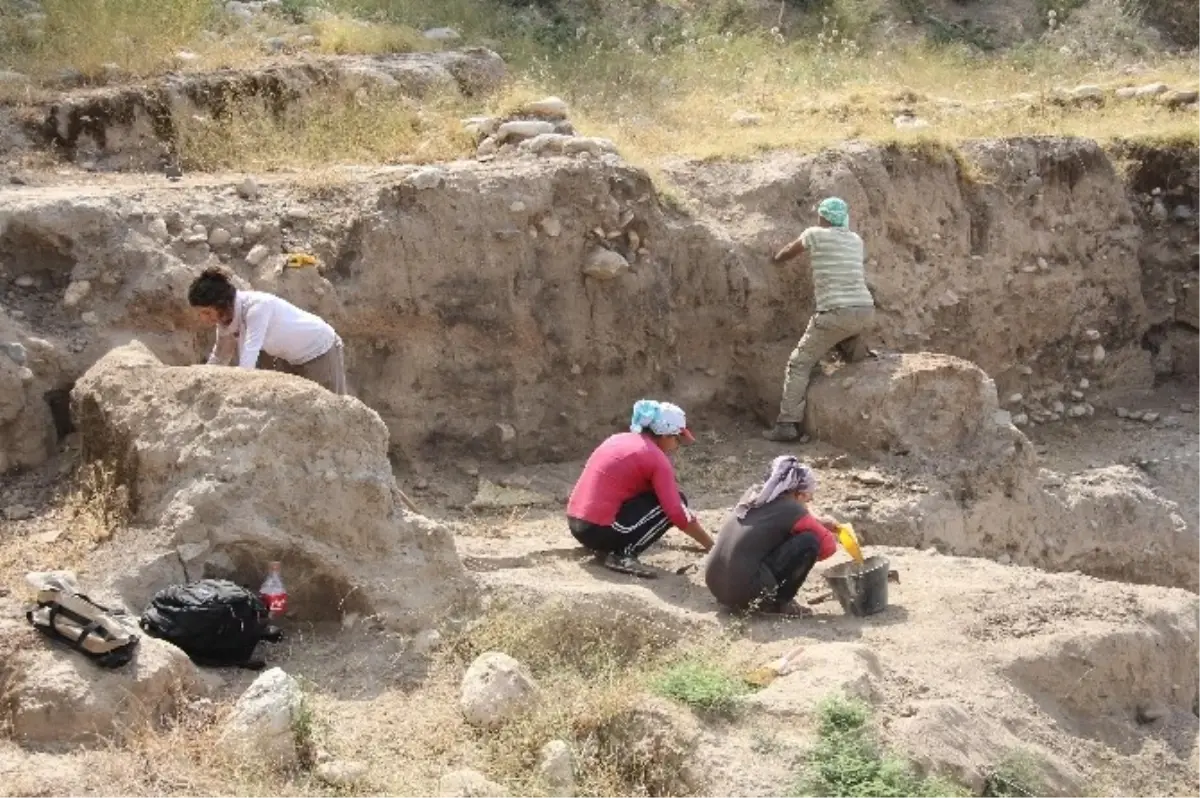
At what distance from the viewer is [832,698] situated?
5848 mm

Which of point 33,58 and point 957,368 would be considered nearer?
point 957,368

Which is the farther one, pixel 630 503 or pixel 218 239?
pixel 218 239

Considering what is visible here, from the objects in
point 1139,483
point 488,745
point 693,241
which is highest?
point 693,241

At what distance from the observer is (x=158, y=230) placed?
8312 millimetres

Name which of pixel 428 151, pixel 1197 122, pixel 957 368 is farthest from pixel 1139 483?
pixel 428 151

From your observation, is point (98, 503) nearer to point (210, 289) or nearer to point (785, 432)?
point (210, 289)

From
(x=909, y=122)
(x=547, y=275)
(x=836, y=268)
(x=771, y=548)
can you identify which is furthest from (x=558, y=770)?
(x=909, y=122)

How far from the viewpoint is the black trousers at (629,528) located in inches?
294

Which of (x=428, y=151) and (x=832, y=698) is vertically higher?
(x=428, y=151)

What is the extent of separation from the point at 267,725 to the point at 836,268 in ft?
17.6

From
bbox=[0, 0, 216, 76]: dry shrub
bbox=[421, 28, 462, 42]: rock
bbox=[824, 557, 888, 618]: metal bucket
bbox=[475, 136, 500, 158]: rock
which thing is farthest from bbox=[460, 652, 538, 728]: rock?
bbox=[421, 28, 462, 42]: rock

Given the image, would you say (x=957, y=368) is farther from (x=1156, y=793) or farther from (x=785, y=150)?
(x=1156, y=793)

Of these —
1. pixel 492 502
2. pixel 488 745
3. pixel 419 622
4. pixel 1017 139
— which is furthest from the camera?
pixel 1017 139

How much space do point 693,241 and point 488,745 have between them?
503 cm
